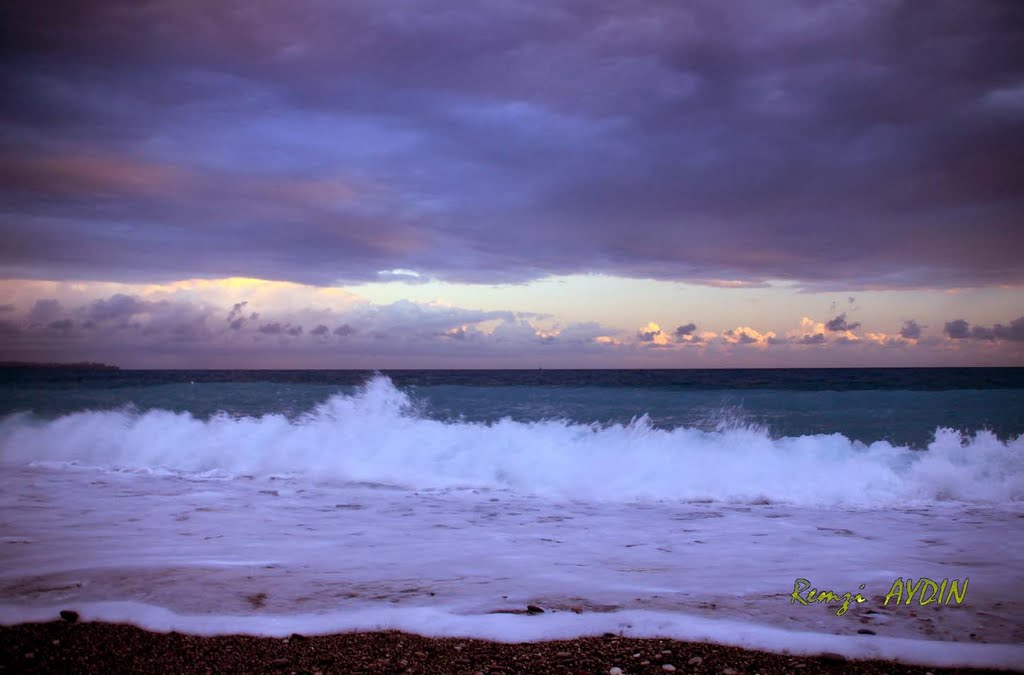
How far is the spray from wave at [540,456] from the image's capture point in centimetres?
973

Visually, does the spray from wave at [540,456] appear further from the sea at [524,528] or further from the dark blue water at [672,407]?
the dark blue water at [672,407]

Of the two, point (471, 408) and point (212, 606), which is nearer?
point (212, 606)

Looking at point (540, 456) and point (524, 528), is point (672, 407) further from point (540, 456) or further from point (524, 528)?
point (524, 528)

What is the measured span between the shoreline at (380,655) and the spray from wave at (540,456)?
5.88 m

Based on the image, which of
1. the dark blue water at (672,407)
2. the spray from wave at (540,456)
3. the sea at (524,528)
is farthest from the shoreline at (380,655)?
the dark blue water at (672,407)

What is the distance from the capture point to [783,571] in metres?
5.27

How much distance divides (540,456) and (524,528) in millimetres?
4784

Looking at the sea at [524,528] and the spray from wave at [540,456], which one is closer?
the sea at [524,528]

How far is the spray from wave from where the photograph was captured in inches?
383

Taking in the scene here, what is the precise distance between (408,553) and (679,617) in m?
2.75

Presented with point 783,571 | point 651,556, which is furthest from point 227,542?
point 783,571

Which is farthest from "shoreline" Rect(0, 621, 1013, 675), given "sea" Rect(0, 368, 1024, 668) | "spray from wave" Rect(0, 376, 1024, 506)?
"spray from wave" Rect(0, 376, 1024, 506)

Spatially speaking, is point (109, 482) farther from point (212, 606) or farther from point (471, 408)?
point (471, 408)

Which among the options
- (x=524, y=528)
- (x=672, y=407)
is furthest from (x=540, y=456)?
(x=672, y=407)
